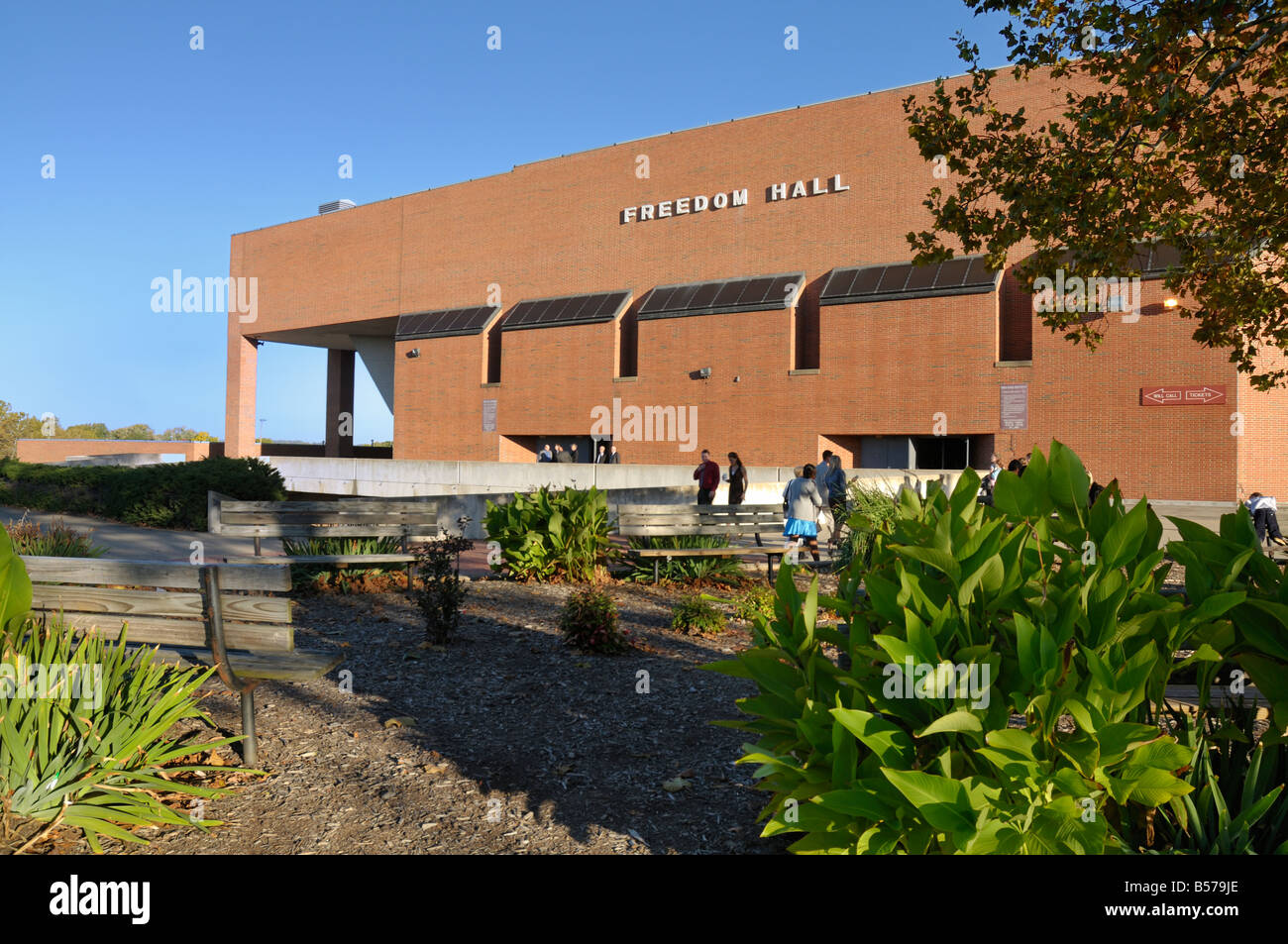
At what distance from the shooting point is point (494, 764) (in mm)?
4414

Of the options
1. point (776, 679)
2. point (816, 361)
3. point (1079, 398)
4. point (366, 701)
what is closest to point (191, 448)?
point (816, 361)

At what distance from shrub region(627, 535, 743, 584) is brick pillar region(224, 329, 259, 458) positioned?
3843 centimetres

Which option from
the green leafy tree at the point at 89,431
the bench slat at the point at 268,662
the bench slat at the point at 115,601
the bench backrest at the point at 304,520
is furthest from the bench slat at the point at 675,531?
the green leafy tree at the point at 89,431

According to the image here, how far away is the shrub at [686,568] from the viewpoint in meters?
10.0

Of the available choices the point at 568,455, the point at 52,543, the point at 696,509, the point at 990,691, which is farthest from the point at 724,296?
the point at 990,691

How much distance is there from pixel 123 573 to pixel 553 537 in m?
5.70

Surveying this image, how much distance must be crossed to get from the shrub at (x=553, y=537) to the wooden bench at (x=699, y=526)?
360 millimetres

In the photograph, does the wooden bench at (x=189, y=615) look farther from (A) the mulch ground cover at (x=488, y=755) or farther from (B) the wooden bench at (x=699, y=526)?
(B) the wooden bench at (x=699, y=526)

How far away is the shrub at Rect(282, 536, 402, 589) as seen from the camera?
880 centimetres

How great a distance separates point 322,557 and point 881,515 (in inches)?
271

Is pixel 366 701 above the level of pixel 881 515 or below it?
below

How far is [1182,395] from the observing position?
877 inches

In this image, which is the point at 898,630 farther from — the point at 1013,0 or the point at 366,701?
the point at 1013,0

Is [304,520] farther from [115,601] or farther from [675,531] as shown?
[115,601]
